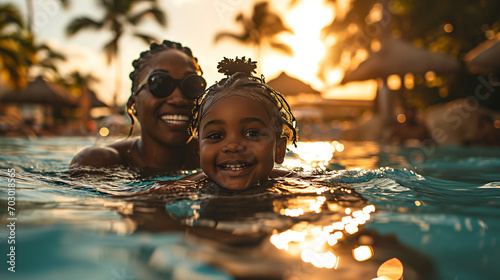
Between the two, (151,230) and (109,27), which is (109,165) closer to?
(151,230)

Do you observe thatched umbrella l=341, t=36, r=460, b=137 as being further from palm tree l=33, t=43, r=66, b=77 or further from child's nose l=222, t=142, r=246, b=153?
palm tree l=33, t=43, r=66, b=77

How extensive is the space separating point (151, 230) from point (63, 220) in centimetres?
41

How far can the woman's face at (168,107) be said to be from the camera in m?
3.13

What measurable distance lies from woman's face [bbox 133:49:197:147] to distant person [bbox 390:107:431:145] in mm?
9359

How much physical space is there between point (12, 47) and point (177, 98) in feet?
66.2

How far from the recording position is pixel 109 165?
3.22 metres

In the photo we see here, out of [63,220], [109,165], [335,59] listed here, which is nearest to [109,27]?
[335,59]

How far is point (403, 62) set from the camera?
11.7 metres

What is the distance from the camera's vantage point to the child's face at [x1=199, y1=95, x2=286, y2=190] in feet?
6.93

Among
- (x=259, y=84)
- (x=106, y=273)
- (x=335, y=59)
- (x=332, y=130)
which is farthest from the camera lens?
(x=335, y=59)

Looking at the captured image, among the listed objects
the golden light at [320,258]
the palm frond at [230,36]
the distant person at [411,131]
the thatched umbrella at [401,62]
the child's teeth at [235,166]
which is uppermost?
the palm frond at [230,36]

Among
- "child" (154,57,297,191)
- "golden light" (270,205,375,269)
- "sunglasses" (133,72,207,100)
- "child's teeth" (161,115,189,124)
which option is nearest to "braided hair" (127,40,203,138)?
"sunglasses" (133,72,207,100)

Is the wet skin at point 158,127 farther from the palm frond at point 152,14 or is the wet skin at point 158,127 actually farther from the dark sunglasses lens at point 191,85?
the palm frond at point 152,14

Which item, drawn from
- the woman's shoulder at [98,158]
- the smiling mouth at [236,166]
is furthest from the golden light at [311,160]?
the woman's shoulder at [98,158]
